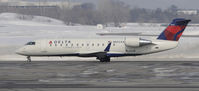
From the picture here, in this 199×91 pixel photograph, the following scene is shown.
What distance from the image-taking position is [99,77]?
33.2 m

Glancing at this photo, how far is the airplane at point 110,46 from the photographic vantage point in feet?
150

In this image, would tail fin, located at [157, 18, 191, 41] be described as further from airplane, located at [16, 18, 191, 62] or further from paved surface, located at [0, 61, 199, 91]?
paved surface, located at [0, 61, 199, 91]

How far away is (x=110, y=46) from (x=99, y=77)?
1302cm

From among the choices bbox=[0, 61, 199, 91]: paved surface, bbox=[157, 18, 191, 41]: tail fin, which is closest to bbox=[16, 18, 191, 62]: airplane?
bbox=[157, 18, 191, 41]: tail fin

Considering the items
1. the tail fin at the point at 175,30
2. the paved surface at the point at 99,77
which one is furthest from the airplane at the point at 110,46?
the paved surface at the point at 99,77

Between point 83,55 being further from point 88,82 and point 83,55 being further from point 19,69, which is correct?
point 88,82

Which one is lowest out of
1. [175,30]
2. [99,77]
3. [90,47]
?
[99,77]

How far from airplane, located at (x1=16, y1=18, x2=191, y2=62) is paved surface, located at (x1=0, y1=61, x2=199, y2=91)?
3.77 metres

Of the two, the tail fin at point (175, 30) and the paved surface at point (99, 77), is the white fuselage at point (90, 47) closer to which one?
the tail fin at point (175, 30)

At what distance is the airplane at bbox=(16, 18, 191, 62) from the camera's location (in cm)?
4569

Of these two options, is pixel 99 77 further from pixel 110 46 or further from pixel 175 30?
pixel 175 30

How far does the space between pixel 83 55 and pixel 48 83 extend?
16.3 m

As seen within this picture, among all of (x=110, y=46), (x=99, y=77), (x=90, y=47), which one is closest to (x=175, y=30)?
(x=110, y=46)

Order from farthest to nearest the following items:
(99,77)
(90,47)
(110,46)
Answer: (90,47) < (110,46) < (99,77)
